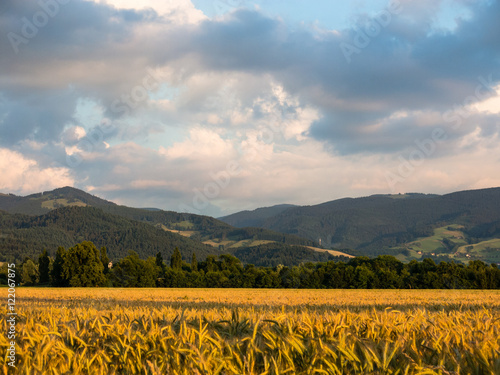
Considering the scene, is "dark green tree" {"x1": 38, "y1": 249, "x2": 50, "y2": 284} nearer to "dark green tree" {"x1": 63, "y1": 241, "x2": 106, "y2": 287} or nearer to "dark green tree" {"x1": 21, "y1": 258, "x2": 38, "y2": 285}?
"dark green tree" {"x1": 21, "y1": 258, "x2": 38, "y2": 285}

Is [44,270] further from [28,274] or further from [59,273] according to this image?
[28,274]

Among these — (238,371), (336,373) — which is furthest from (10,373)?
(336,373)

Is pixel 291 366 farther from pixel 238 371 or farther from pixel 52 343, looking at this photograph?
pixel 52 343

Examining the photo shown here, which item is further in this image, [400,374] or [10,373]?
[10,373]

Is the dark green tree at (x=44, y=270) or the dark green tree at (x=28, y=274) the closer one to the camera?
the dark green tree at (x=44, y=270)

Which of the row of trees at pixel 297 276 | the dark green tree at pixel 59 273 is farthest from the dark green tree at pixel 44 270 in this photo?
the row of trees at pixel 297 276

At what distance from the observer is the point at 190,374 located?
3.60 metres

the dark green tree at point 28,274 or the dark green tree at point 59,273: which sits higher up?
the dark green tree at point 59,273

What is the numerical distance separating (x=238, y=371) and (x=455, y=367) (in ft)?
6.51

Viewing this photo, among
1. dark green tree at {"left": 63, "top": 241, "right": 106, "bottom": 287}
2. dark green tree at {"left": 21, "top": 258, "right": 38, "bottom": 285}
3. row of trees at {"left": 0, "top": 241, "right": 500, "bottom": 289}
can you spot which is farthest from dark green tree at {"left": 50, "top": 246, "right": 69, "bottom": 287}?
dark green tree at {"left": 21, "top": 258, "right": 38, "bottom": 285}

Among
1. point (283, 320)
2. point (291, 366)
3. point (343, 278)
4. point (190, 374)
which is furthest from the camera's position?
point (343, 278)

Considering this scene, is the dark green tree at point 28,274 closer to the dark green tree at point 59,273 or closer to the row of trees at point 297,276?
the dark green tree at point 59,273

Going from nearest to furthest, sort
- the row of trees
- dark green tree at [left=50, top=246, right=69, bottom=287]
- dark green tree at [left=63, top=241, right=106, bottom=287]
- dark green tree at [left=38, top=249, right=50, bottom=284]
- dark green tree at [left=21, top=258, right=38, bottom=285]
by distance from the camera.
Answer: the row of trees, dark green tree at [left=63, top=241, right=106, bottom=287], dark green tree at [left=50, top=246, right=69, bottom=287], dark green tree at [left=38, top=249, right=50, bottom=284], dark green tree at [left=21, top=258, right=38, bottom=285]

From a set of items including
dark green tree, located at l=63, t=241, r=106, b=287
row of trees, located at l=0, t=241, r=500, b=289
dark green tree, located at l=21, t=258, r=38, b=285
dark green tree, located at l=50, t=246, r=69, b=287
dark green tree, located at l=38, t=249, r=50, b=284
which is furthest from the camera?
dark green tree, located at l=21, t=258, r=38, b=285
